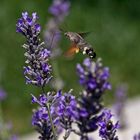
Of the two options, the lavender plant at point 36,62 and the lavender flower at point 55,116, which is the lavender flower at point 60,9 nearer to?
the lavender flower at point 55,116

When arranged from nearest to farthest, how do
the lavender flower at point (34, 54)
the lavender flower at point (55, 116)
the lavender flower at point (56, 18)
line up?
the lavender flower at point (34, 54) → the lavender flower at point (55, 116) → the lavender flower at point (56, 18)

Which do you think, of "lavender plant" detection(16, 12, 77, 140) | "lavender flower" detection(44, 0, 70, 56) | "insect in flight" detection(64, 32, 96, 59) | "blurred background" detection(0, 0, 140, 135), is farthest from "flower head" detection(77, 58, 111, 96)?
"blurred background" detection(0, 0, 140, 135)

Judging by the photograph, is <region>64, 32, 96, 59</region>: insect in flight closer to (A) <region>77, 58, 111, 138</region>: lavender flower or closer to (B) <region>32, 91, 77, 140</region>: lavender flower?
(B) <region>32, 91, 77, 140</region>: lavender flower

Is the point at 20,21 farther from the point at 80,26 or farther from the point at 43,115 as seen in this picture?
the point at 80,26

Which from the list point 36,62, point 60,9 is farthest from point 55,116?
point 60,9

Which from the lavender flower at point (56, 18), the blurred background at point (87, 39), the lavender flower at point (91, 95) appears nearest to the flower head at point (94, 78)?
the lavender flower at point (91, 95)
